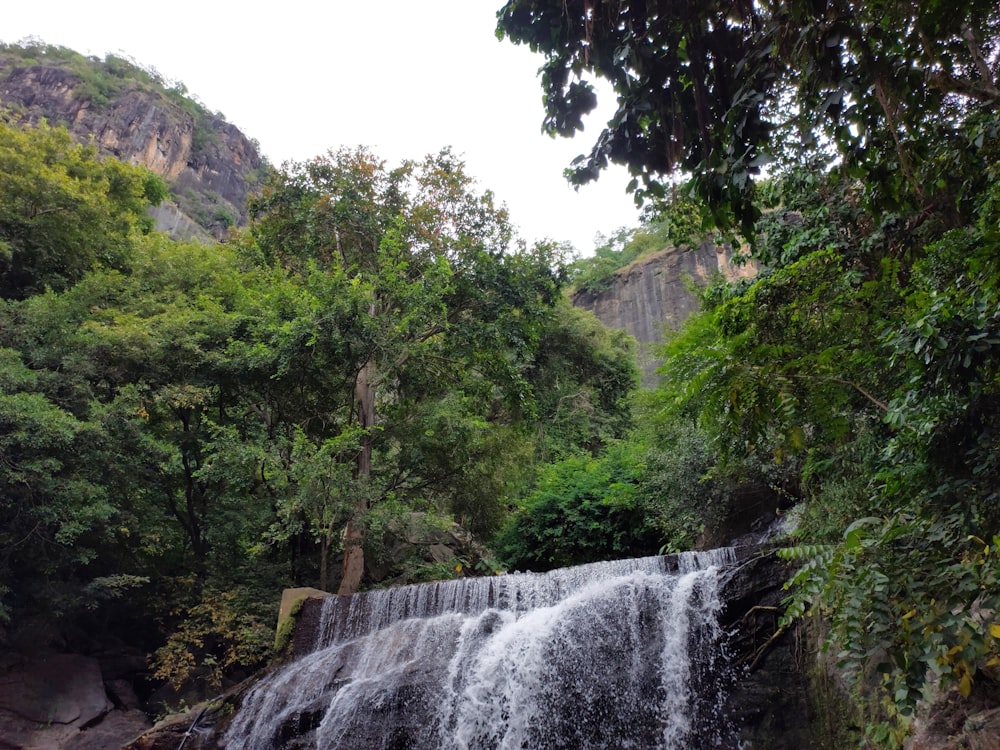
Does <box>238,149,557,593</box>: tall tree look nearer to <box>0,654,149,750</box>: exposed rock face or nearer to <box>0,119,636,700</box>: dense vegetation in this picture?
<box>0,119,636,700</box>: dense vegetation

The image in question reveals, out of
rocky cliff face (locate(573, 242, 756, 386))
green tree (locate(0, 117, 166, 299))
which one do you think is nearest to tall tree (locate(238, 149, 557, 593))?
green tree (locate(0, 117, 166, 299))

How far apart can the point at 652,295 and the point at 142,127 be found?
111 feet

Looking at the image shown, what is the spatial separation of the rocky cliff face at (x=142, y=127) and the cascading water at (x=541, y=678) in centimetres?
3185

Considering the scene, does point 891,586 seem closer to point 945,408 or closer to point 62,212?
point 945,408

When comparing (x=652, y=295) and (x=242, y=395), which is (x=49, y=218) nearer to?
(x=242, y=395)

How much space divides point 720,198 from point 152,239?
18.6 m

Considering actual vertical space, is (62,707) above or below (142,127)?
below

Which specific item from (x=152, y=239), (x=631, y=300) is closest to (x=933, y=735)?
(x=152, y=239)

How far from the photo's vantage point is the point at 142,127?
40.0 metres

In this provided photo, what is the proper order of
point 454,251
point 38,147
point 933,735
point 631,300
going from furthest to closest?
point 631,300, point 38,147, point 454,251, point 933,735

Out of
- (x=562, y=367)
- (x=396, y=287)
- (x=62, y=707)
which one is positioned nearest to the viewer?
(x=62, y=707)

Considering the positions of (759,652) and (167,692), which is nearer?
(759,652)

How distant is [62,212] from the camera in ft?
49.3

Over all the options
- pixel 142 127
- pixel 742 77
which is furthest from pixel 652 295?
pixel 142 127
